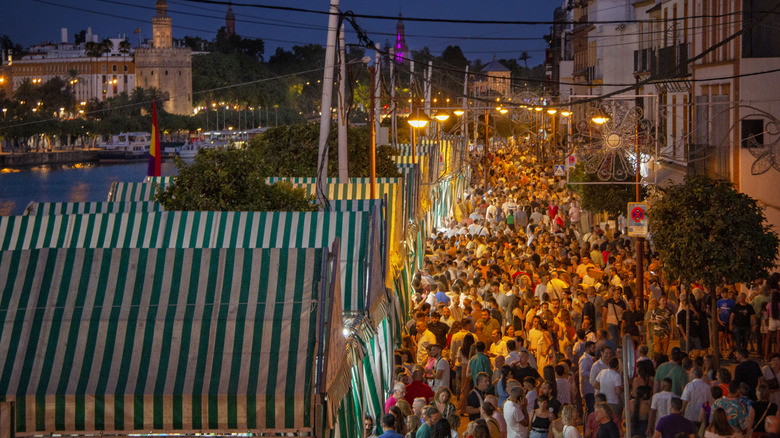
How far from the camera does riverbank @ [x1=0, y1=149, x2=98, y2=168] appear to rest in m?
113

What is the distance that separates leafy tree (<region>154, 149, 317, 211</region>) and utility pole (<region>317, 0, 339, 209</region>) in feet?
3.83

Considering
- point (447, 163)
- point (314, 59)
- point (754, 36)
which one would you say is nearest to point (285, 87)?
point (314, 59)

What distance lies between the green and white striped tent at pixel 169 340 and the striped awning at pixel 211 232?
254 centimetres

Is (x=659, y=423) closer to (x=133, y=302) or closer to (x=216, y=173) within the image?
(x=133, y=302)

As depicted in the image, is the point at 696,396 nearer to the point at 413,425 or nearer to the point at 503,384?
the point at 503,384

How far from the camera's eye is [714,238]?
12.5 metres

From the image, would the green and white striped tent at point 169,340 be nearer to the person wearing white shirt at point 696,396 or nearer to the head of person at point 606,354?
the head of person at point 606,354

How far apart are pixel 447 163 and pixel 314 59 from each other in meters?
153

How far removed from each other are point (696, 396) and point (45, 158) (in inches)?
4678

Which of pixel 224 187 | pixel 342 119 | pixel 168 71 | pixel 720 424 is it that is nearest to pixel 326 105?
pixel 342 119

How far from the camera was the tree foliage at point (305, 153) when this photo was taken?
74.9 ft

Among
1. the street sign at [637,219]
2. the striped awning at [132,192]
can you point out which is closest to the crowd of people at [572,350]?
the street sign at [637,219]

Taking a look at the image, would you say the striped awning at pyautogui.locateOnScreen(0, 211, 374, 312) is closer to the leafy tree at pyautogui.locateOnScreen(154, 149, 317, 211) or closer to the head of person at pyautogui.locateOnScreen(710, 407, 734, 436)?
the leafy tree at pyautogui.locateOnScreen(154, 149, 317, 211)

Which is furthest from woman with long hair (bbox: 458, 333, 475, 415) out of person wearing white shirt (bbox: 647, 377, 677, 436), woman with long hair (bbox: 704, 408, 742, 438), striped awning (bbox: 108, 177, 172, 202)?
striped awning (bbox: 108, 177, 172, 202)
